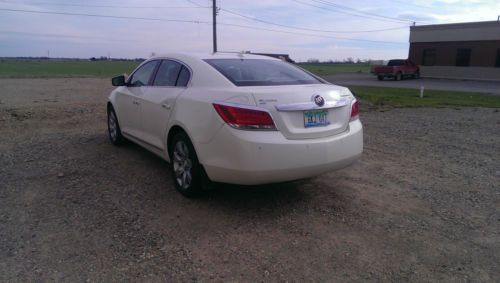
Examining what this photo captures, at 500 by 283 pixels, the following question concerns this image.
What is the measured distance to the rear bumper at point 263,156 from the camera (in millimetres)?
3531

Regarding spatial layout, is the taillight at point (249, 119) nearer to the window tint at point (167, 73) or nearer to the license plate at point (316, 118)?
the license plate at point (316, 118)

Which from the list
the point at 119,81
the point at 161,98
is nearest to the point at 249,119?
the point at 161,98

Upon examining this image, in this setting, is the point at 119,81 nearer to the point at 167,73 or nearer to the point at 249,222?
the point at 167,73

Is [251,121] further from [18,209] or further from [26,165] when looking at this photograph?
[26,165]

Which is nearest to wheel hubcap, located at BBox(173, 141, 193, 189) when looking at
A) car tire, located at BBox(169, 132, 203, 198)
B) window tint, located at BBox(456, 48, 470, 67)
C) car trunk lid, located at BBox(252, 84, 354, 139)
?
car tire, located at BBox(169, 132, 203, 198)

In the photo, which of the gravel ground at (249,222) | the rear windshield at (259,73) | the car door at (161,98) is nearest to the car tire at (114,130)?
the gravel ground at (249,222)

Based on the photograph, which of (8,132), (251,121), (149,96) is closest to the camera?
(251,121)

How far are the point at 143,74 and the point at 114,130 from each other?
4.75ft

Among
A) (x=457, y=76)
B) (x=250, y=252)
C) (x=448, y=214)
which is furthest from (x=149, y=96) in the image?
(x=457, y=76)

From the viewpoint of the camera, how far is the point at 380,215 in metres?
3.97

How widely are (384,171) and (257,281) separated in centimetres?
328

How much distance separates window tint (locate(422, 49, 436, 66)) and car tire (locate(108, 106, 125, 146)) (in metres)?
39.3

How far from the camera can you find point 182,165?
4352 mm

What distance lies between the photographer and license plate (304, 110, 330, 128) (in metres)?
3.76
